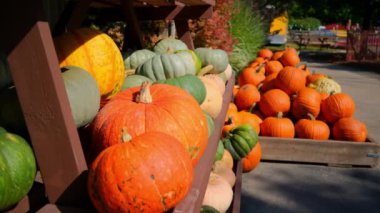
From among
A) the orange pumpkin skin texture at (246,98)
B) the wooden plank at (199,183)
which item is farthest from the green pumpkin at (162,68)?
the orange pumpkin skin texture at (246,98)

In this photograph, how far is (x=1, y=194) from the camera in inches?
40.8

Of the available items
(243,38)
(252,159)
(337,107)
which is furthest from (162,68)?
(243,38)

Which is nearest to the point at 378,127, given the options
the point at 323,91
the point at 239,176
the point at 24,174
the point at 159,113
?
the point at 323,91

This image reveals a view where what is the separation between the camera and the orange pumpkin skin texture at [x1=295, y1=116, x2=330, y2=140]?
4.44 m

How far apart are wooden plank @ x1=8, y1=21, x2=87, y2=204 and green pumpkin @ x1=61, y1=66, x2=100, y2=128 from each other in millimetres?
267

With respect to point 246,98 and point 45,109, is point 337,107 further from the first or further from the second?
point 45,109

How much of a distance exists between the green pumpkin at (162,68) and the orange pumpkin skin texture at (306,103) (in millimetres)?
2611

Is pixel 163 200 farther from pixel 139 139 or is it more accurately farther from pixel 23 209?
pixel 23 209

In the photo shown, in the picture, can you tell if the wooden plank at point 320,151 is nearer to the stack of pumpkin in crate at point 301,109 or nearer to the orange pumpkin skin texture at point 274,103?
the stack of pumpkin in crate at point 301,109

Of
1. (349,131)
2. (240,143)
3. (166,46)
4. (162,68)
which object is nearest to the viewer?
(162,68)

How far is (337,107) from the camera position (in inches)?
176

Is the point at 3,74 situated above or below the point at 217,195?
above

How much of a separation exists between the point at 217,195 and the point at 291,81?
2819mm

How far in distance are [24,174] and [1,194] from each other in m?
0.08
